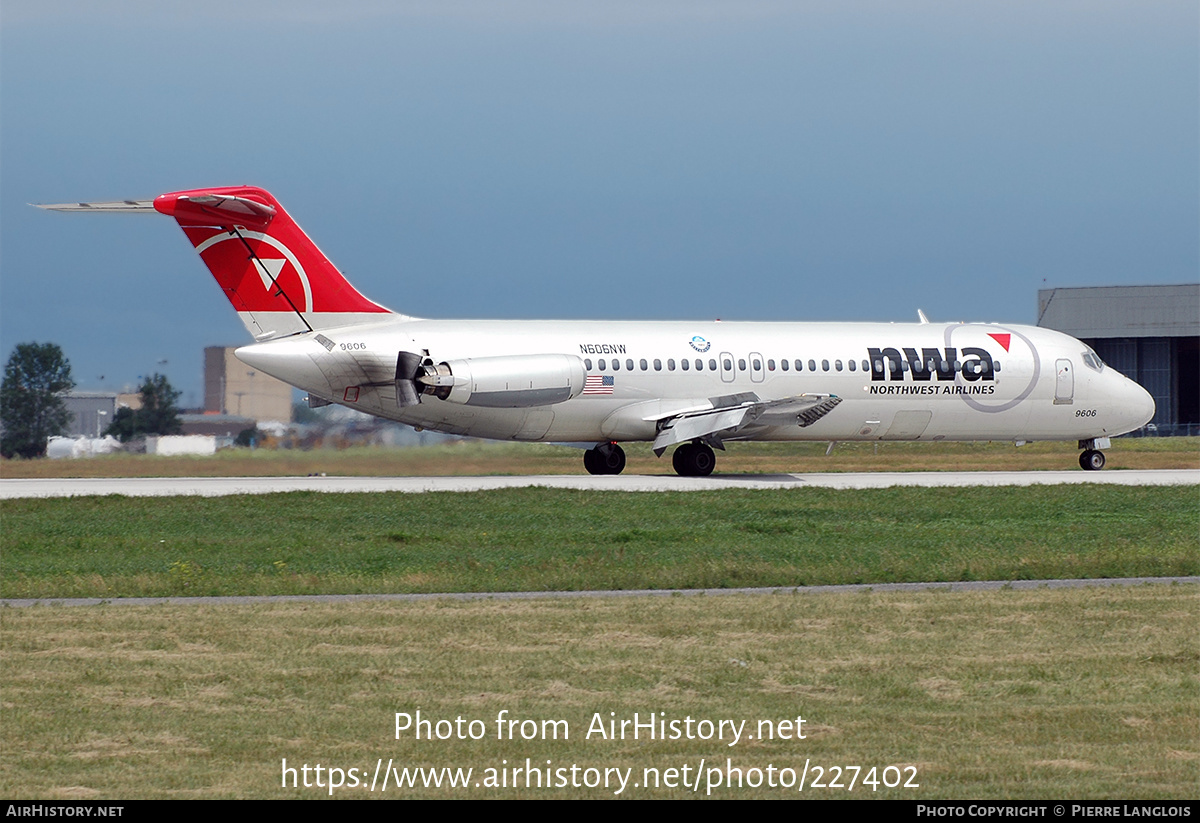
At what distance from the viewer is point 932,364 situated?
39062 millimetres

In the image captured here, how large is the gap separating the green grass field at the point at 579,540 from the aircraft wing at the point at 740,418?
5.55m

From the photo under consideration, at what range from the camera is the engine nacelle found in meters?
33.0

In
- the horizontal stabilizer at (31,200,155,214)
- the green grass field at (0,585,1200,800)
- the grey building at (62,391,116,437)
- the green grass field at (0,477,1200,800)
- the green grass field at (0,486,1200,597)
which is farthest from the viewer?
the grey building at (62,391,116,437)

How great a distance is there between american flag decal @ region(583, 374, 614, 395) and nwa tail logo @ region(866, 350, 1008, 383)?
7565 mm

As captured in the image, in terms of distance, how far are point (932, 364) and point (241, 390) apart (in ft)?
61.5

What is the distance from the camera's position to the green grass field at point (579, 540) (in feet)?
59.5

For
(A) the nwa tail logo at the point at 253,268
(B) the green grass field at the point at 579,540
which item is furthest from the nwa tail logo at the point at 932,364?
(A) the nwa tail logo at the point at 253,268

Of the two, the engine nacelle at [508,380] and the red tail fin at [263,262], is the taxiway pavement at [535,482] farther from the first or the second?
the red tail fin at [263,262]

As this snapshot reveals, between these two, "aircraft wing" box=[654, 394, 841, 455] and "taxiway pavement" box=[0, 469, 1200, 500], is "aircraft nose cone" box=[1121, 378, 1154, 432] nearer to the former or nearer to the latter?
"taxiway pavement" box=[0, 469, 1200, 500]

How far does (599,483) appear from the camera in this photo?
33.4 metres

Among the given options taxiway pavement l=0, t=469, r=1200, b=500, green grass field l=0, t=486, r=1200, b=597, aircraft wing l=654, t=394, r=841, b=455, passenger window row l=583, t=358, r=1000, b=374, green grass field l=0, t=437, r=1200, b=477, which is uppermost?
passenger window row l=583, t=358, r=1000, b=374

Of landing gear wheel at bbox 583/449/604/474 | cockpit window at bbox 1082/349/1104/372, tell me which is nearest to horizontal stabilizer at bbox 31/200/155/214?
landing gear wheel at bbox 583/449/604/474

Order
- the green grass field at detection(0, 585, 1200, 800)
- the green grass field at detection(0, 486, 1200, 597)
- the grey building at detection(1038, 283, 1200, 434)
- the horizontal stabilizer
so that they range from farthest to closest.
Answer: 1. the grey building at detection(1038, 283, 1200, 434)
2. the horizontal stabilizer
3. the green grass field at detection(0, 486, 1200, 597)
4. the green grass field at detection(0, 585, 1200, 800)

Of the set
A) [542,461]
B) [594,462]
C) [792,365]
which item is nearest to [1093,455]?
[792,365]
